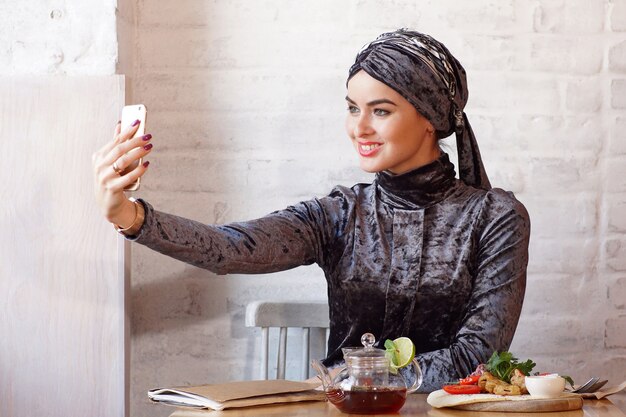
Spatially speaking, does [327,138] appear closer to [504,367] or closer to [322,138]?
[322,138]

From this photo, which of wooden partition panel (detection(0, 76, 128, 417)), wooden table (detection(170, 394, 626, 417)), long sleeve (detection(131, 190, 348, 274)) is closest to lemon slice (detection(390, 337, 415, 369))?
wooden table (detection(170, 394, 626, 417))

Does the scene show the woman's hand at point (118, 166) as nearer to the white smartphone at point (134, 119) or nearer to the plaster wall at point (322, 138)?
the white smartphone at point (134, 119)

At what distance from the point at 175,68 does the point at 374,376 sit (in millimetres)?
1202

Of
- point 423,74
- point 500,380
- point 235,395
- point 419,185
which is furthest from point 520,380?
point 423,74

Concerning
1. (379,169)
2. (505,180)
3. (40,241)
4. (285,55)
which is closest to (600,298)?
(505,180)

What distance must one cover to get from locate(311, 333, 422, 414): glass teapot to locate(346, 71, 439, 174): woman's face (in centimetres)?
59

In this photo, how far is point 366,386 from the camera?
152cm

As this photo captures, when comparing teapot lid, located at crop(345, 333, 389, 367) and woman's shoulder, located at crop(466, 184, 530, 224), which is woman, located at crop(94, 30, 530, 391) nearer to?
woman's shoulder, located at crop(466, 184, 530, 224)

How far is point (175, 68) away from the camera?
2.48m

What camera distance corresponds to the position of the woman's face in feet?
6.69

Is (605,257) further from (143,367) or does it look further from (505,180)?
(143,367)

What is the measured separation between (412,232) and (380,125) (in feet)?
0.75

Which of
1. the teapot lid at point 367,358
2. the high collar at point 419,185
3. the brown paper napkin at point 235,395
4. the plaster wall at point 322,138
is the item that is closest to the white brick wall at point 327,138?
the plaster wall at point 322,138

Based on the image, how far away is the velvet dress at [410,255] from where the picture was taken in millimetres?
2002
